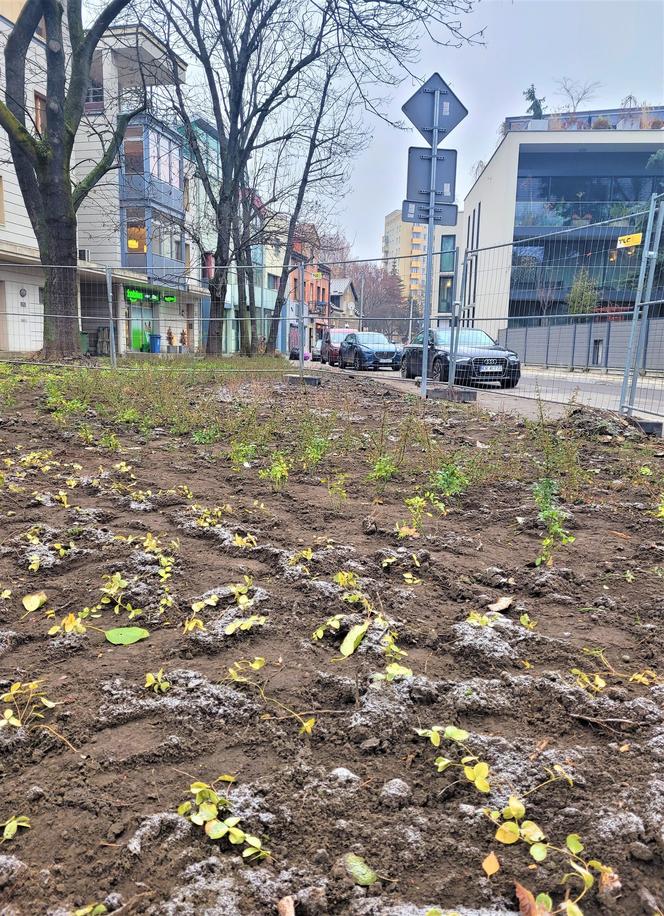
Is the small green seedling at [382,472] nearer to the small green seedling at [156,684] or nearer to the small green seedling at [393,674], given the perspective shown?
the small green seedling at [393,674]

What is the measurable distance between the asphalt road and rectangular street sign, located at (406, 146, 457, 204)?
3.09 metres

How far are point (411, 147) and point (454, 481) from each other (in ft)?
20.2

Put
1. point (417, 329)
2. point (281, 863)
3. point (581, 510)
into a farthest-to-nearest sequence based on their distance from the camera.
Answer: point (417, 329) → point (581, 510) → point (281, 863)

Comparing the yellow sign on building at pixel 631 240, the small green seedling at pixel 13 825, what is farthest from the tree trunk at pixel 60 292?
the small green seedling at pixel 13 825

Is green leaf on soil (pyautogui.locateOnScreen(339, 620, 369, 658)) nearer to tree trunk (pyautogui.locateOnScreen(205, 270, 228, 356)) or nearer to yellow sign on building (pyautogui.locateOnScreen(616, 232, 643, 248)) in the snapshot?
yellow sign on building (pyautogui.locateOnScreen(616, 232, 643, 248))

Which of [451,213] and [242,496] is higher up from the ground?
[451,213]

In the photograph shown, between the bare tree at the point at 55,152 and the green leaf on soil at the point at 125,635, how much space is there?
422 inches

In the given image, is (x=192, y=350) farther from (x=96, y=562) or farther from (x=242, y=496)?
(x=96, y=562)

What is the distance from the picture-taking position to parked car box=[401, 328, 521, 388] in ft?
35.7

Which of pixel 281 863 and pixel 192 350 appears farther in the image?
pixel 192 350

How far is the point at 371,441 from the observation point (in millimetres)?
5250

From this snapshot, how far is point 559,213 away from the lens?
38812 millimetres

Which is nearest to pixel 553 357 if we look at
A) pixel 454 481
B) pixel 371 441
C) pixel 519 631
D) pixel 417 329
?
Answer: pixel 417 329

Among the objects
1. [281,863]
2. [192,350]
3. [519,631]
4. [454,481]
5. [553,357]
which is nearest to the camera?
[281,863]
